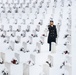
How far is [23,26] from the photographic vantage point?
12852 millimetres

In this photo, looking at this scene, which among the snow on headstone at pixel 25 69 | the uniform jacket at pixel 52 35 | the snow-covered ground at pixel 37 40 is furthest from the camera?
the uniform jacket at pixel 52 35

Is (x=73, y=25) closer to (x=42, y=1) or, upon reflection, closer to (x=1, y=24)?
A: (x=1, y=24)

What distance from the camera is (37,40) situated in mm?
10617

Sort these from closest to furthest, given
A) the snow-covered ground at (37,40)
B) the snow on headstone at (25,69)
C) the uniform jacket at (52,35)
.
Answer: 1. the snow on headstone at (25,69)
2. the snow-covered ground at (37,40)
3. the uniform jacket at (52,35)

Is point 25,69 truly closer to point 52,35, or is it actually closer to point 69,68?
point 69,68

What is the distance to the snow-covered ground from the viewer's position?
22.3ft

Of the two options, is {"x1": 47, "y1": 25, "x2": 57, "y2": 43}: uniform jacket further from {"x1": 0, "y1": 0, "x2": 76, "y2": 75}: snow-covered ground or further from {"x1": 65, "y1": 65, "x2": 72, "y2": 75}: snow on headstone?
{"x1": 65, "y1": 65, "x2": 72, "y2": 75}: snow on headstone

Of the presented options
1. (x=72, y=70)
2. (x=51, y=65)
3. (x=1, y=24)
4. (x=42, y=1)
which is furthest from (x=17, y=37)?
(x=42, y=1)

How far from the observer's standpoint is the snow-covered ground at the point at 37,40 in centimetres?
679

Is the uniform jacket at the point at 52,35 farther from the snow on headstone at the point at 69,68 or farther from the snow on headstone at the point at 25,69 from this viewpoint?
the snow on headstone at the point at 25,69

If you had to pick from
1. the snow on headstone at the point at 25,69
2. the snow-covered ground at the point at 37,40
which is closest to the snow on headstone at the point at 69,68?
the snow-covered ground at the point at 37,40

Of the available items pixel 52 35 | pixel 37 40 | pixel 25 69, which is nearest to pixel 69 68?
pixel 25 69

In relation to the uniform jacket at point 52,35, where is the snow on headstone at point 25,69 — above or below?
below

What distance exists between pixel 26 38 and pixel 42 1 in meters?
8.64
